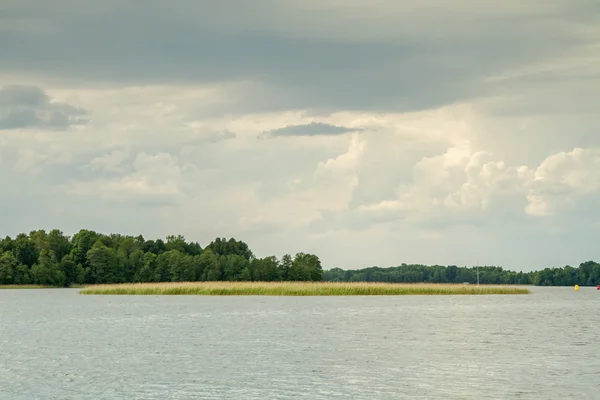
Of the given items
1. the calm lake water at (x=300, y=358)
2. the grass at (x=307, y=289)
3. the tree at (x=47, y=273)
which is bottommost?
the calm lake water at (x=300, y=358)

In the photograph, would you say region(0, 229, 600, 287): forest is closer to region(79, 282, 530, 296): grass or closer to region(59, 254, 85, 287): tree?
region(59, 254, 85, 287): tree

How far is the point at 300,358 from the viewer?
34781mm

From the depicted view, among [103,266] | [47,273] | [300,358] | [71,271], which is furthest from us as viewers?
[71,271]

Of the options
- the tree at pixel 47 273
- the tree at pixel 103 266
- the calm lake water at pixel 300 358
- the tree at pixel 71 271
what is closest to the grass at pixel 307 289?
the calm lake water at pixel 300 358

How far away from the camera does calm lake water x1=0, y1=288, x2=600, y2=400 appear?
2584cm

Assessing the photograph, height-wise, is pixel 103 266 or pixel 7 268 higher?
pixel 103 266

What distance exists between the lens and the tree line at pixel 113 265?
562 ft

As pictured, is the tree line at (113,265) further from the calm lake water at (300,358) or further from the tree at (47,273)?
the calm lake water at (300,358)

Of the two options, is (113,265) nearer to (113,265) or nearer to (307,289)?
(113,265)

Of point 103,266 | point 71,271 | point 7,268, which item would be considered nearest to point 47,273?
point 71,271

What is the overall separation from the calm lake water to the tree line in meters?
114

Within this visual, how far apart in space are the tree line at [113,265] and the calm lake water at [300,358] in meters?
114

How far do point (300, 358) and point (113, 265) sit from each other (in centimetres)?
14445

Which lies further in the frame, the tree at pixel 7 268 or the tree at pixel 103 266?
the tree at pixel 103 266
